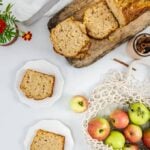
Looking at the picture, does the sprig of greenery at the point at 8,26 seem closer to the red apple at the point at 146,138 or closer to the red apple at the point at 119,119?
the red apple at the point at 119,119

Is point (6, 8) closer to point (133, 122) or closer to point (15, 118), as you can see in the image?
point (15, 118)

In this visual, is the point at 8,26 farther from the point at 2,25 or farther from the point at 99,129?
the point at 99,129

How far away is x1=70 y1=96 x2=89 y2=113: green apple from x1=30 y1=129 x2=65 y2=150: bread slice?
0.11 m

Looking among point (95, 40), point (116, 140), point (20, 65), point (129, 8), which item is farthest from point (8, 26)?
point (116, 140)

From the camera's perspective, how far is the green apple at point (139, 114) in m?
1.72

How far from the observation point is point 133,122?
1.74 m

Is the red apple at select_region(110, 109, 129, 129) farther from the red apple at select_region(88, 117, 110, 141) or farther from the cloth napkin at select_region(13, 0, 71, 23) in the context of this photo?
Answer: the cloth napkin at select_region(13, 0, 71, 23)

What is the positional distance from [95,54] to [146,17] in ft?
0.70

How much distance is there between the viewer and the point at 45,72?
1.79m

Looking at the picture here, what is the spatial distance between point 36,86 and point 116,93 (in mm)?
279

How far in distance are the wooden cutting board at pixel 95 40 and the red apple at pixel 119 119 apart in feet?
0.66

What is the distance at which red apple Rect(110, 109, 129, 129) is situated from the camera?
1.73 m

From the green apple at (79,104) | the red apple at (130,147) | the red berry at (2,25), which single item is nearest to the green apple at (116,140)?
the red apple at (130,147)

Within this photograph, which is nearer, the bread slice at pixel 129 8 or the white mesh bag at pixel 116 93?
the bread slice at pixel 129 8
